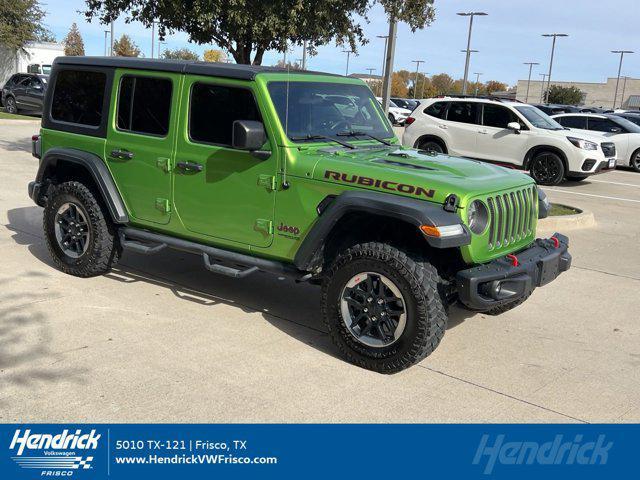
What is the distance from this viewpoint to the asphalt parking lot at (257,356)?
4059 millimetres

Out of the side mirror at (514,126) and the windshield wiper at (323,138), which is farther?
the side mirror at (514,126)

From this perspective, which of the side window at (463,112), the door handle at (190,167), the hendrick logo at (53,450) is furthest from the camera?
the side window at (463,112)

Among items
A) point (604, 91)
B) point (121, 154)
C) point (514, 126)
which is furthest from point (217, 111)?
point (604, 91)

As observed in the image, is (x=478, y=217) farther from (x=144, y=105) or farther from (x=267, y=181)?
(x=144, y=105)

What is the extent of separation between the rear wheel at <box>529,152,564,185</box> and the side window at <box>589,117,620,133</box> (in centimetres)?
534

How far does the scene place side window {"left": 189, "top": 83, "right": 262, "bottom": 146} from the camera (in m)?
5.14

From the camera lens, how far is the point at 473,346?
5191 millimetres

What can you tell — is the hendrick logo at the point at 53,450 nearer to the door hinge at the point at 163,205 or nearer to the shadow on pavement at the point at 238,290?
the shadow on pavement at the point at 238,290

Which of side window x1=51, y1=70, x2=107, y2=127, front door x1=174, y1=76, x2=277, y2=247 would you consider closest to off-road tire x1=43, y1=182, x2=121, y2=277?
side window x1=51, y1=70, x2=107, y2=127

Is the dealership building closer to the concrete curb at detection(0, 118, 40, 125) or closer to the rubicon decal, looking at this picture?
the concrete curb at detection(0, 118, 40, 125)

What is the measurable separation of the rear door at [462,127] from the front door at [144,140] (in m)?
9.84

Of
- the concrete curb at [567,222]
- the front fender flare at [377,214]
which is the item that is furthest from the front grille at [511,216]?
the concrete curb at [567,222]

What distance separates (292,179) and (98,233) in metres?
2.08

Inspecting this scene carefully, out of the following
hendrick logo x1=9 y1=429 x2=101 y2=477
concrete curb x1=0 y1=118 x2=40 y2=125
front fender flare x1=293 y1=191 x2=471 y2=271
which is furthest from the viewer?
concrete curb x1=0 y1=118 x2=40 y2=125
